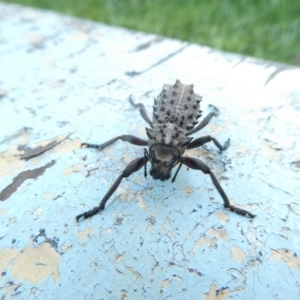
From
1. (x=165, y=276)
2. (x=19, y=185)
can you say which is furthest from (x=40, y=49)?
(x=165, y=276)

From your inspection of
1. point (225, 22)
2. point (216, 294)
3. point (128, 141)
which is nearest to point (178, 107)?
point (128, 141)

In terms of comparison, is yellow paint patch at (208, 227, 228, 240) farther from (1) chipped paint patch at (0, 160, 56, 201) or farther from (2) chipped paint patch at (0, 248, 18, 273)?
(1) chipped paint patch at (0, 160, 56, 201)

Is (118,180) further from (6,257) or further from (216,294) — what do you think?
(216,294)

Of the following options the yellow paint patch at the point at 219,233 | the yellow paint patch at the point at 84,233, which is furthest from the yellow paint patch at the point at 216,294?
the yellow paint patch at the point at 84,233

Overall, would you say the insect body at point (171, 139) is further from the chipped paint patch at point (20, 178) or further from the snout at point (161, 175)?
the chipped paint patch at point (20, 178)

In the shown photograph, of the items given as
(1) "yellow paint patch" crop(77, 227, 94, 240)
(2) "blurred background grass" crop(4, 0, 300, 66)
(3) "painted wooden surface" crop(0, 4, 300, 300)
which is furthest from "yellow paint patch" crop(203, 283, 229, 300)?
(2) "blurred background grass" crop(4, 0, 300, 66)
